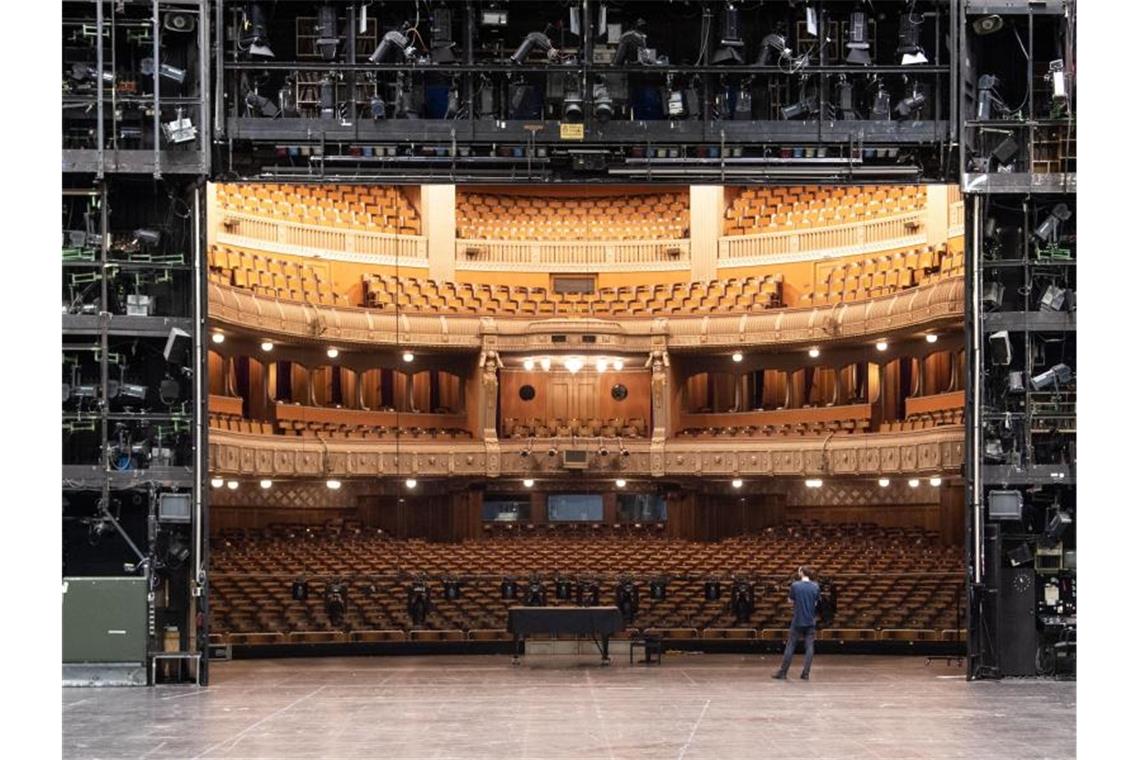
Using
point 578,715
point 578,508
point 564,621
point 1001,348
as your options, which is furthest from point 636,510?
point 578,715

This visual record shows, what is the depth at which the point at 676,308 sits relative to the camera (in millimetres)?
37906

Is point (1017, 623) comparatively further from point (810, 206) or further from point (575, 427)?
point (810, 206)

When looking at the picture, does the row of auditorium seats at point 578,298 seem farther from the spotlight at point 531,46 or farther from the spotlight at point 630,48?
the spotlight at point 531,46

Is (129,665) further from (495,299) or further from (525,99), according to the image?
(495,299)

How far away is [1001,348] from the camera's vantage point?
22.4 m

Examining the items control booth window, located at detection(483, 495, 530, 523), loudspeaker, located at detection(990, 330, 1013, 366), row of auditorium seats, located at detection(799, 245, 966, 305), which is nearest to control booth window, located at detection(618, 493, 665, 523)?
control booth window, located at detection(483, 495, 530, 523)

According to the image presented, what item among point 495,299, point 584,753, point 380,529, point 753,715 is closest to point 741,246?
point 495,299

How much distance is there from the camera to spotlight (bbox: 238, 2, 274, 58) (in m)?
22.4

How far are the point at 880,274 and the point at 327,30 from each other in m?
16.4

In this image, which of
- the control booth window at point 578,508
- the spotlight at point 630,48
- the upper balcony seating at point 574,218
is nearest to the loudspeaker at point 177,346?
the spotlight at point 630,48

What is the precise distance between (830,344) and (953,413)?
3.18m

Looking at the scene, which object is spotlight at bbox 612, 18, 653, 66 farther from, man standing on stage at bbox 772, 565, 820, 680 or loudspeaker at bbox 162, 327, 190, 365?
man standing on stage at bbox 772, 565, 820, 680

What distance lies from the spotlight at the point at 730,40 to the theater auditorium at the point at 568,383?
187 millimetres

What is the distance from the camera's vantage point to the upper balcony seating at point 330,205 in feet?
119
